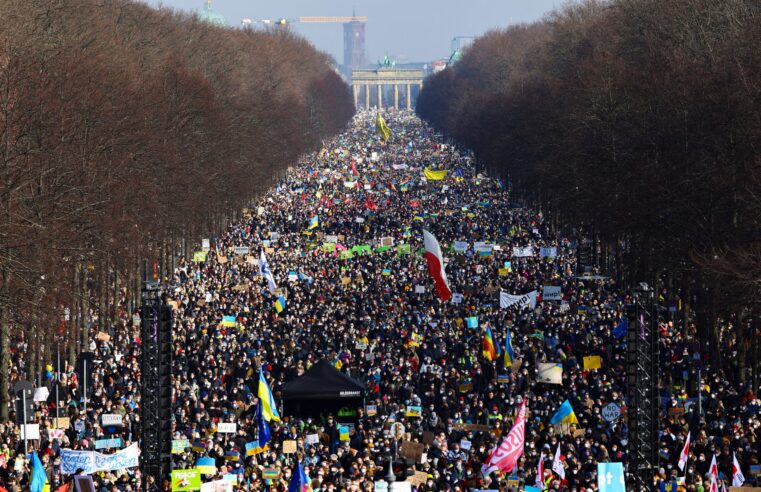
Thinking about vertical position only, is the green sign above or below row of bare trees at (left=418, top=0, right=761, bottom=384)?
below

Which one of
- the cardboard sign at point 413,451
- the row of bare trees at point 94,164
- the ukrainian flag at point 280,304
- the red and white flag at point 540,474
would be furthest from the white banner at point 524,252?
the red and white flag at point 540,474

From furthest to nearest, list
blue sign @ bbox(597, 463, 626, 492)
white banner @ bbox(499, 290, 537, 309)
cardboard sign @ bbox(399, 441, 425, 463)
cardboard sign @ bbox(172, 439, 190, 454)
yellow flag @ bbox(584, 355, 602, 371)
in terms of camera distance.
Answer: white banner @ bbox(499, 290, 537, 309) < yellow flag @ bbox(584, 355, 602, 371) < cardboard sign @ bbox(172, 439, 190, 454) < cardboard sign @ bbox(399, 441, 425, 463) < blue sign @ bbox(597, 463, 626, 492)

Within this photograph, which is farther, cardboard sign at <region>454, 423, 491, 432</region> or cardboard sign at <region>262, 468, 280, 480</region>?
cardboard sign at <region>454, 423, 491, 432</region>

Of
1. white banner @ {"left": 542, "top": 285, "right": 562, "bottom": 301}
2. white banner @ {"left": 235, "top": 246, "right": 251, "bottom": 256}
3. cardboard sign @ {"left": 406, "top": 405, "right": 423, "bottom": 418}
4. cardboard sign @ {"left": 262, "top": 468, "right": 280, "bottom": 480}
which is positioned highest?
cardboard sign @ {"left": 262, "top": 468, "right": 280, "bottom": 480}

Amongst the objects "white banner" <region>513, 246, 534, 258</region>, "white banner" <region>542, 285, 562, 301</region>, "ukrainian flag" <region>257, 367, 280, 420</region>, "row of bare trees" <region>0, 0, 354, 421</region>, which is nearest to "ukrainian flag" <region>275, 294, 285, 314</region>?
"row of bare trees" <region>0, 0, 354, 421</region>

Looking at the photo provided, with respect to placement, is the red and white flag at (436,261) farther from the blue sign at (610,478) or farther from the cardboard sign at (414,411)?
the blue sign at (610,478)

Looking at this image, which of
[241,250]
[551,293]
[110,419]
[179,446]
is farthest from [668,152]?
[179,446]

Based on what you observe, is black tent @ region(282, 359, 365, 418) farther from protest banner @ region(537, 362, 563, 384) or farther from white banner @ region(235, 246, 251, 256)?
white banner @ region(235, 246, 251, 256)

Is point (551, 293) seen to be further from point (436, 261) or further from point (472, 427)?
point (472, 427)
